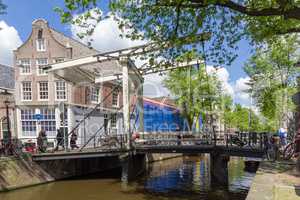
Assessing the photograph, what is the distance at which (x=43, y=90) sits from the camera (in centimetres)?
2341

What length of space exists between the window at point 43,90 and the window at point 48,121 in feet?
3.14

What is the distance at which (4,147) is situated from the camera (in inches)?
669

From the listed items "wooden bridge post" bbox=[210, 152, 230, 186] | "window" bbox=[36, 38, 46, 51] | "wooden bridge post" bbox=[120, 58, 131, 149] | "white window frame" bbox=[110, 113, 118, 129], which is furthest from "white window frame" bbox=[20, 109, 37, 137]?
"wooden bridge post" bbox=[210, 152, 230, 186]

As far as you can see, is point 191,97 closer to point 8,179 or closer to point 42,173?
point 42,173

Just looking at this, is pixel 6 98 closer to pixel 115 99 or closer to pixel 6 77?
pixel 6 77

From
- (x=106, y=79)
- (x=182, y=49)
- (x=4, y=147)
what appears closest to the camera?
(x=182, y=49)

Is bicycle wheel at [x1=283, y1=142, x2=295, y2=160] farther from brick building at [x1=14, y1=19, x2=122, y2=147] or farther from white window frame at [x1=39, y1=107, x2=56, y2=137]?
white window frame at [x1=39, y1=107, x2=56, y2=137]

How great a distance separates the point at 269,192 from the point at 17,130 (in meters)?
21.3

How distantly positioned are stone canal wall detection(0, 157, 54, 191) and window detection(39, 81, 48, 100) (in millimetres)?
7798

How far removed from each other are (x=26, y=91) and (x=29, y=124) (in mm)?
2619

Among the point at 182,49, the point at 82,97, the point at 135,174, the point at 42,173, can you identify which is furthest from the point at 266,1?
the point at 82,97

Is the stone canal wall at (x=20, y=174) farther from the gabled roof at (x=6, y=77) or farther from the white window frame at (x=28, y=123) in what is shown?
the gabled roof at (x=6, y=77)

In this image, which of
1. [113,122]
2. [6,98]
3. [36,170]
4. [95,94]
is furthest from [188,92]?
[36,170]

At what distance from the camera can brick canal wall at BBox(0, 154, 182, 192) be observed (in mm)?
14766
